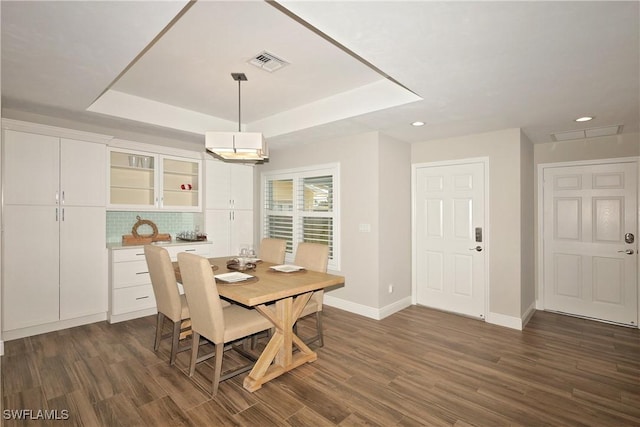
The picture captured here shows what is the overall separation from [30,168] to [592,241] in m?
6.78

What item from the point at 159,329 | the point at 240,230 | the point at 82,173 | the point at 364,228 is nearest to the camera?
the point at 159,329

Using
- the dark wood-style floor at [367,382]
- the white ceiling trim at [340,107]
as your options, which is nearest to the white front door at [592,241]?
the dark wood-style floor at [367,382]

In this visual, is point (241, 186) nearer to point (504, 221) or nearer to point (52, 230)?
point (52, 230)

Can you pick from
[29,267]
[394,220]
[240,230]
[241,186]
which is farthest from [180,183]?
[394,220]

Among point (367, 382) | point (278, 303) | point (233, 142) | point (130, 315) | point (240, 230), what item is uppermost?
point (233, 142)

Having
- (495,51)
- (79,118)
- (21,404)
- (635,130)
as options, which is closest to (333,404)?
(21,404)

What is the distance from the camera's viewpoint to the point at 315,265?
3396 mm

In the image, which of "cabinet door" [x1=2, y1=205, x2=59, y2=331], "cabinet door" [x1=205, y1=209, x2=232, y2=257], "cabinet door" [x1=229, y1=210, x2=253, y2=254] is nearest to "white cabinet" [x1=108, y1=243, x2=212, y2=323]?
"cabinet door" [x1=2, y1=205, x2=59, y2=331]

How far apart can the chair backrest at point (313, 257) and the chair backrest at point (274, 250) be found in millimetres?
305

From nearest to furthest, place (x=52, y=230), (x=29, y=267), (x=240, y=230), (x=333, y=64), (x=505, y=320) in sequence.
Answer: (x=333, y=64) → (x=29, y=267) → (x=52, y=230) → (x=505, y=320) → (x=240, y=230)

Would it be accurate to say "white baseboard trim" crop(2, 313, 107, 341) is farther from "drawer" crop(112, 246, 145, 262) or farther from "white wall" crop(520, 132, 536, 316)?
"white wall" crop(520, 132, 536, 316)

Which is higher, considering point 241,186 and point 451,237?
point 241,186

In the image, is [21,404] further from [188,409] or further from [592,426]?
[592,426]

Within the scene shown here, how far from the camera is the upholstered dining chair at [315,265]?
3.10 m
